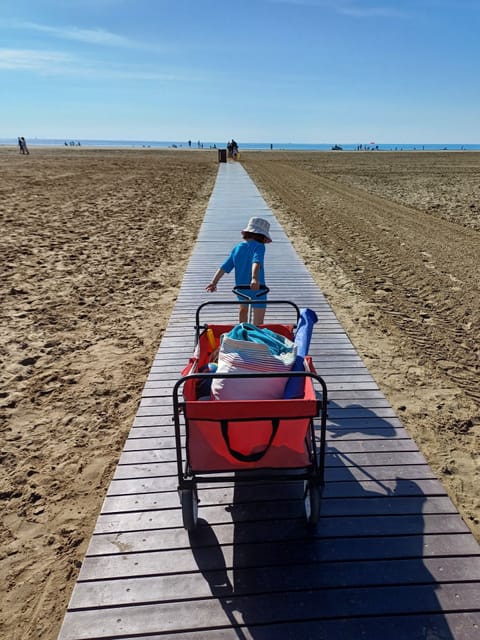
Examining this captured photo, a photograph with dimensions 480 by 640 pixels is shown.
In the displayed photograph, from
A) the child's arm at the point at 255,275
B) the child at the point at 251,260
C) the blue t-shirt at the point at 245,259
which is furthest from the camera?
the blue t-shirt at the point at 245,259

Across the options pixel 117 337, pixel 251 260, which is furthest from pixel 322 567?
pixel 117 337

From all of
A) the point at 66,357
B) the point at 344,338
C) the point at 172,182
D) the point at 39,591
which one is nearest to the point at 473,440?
the point at 344,338

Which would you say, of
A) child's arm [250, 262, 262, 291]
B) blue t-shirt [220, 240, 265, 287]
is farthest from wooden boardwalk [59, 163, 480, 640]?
blue t-shirt [220, 240, 265, 287]

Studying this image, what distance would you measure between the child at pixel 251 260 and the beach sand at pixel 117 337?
1.55 meters

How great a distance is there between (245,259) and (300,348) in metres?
1.60

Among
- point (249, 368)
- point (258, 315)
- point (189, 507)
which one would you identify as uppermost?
point (249, 368)

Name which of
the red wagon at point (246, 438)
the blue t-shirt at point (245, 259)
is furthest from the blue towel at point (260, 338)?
the blue t-shirt at point (245, 259)

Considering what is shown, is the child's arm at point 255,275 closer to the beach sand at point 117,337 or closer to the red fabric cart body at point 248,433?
the red fabric cart body at point 248,433

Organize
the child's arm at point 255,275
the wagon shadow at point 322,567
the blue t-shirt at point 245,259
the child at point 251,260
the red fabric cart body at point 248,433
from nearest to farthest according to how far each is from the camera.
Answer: the wagon shadow at point 322,567 → the red fabric cart body at point 248,433 → the child's arm at point 255,275 → the child at point 251,260 → the blue t-shirt at point 245,259

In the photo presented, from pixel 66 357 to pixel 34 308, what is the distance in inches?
77.9

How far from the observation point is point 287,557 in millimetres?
2701

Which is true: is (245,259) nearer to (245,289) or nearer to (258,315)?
(245,289)

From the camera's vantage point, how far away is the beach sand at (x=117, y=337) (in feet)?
10.7

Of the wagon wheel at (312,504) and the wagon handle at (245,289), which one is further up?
the wagon handle at (245,289)
